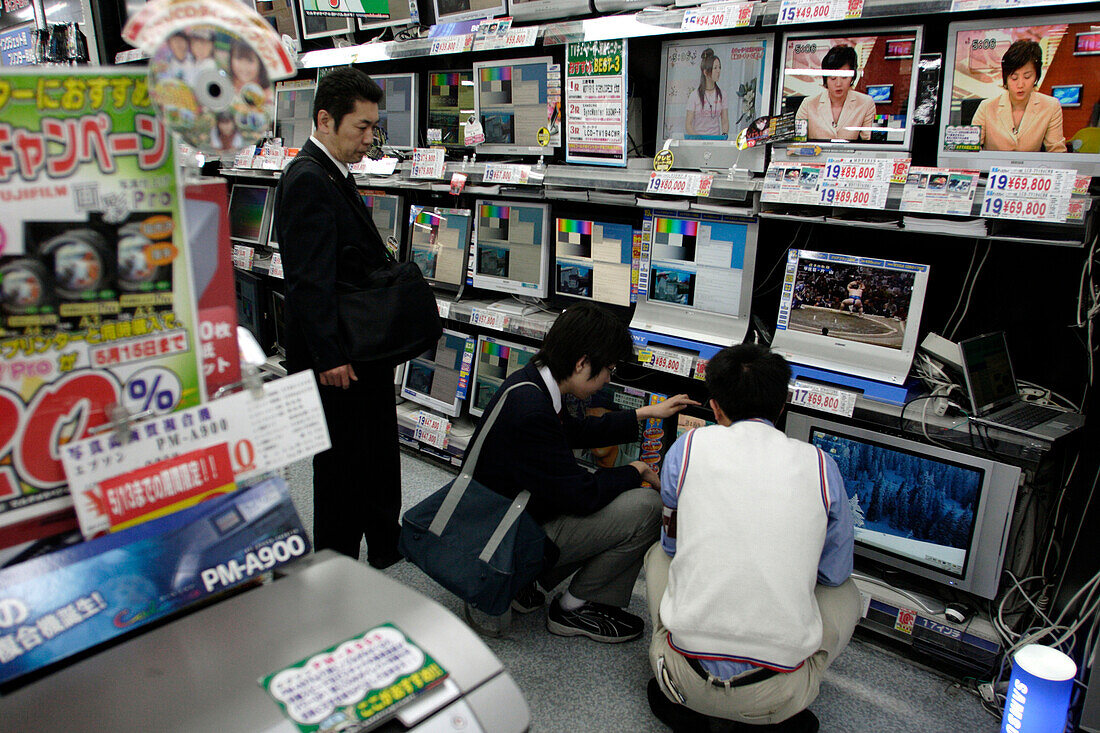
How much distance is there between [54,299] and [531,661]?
72.4 inches

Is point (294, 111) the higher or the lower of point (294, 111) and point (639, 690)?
the higher

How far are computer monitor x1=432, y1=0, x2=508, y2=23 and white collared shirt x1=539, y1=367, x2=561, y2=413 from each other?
5.21 ft

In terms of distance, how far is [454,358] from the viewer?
3.38 meters

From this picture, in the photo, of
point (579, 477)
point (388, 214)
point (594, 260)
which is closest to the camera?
point (579, 477)

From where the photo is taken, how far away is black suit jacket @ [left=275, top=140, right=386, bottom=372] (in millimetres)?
2182

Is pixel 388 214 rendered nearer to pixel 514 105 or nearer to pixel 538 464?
pixel 514 105

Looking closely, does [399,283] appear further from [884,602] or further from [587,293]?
[884,602]

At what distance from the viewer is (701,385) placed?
277cm

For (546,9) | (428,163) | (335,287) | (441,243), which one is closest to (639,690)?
(335,287)

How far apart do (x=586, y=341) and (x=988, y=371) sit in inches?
45.9

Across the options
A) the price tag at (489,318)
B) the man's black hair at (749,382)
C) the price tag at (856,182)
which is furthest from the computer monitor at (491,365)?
the price tag at (856,182)

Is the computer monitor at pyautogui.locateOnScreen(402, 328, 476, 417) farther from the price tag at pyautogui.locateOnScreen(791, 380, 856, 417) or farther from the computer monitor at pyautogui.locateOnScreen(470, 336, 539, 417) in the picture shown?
the price tag at pyautogui.locateOnScreen(791, 380, 856, 417)

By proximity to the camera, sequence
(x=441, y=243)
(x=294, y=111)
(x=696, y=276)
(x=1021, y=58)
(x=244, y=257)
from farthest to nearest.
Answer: (x=244, y=257) < (x=294, y=111) < (x=441, y=243) < (x=696, y=276) < (x=1021, y=58)

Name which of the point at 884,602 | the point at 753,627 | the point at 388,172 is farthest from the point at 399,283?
the point at 884,602
